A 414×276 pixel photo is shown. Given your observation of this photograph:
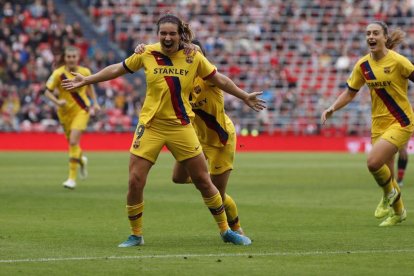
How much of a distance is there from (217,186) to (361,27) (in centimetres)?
3606

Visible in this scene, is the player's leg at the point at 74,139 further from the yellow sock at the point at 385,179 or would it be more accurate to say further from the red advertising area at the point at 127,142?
the red advertising area at the point at 127,142

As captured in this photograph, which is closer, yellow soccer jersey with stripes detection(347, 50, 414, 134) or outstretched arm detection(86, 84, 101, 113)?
yellow soccer jersey with stripes detection(347, 50, 414, 134)

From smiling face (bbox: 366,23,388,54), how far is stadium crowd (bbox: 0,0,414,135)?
26.4 m

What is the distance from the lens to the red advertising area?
3956cm

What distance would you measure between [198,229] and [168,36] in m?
3.30

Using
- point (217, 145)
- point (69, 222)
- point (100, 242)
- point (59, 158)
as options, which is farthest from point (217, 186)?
point (59, 158)

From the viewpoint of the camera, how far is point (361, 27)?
Answer: 4747cm

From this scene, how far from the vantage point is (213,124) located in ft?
40.2

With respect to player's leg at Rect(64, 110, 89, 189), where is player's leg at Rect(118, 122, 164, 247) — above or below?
above

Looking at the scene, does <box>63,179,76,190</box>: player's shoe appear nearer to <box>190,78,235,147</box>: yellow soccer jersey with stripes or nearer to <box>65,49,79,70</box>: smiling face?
<box>65,49,79,70</box>: smiling face

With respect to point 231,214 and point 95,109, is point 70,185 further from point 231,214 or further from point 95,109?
point 231,214

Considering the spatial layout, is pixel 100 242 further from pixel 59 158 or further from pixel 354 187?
pixel 59 158

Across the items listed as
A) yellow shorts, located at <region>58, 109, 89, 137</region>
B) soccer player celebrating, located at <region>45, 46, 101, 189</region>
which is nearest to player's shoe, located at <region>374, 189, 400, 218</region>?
soccer player celebrating, located at <region>45, 46, 101, 189</region>

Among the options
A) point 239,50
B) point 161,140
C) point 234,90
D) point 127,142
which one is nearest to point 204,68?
point 234,90
